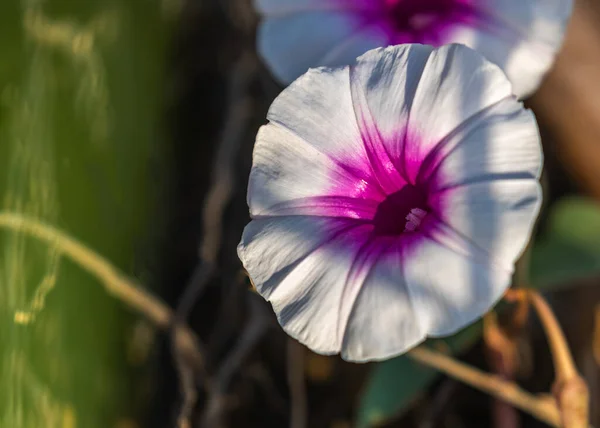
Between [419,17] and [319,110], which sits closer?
[319,110]

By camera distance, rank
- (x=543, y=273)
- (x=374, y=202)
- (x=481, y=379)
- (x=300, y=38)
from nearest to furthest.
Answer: (x=374, y=202)
(x=300, y=38)
(x=481, y=379)
(x=543, y=273)

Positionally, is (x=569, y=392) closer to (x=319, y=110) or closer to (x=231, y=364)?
(x=319, y=110)

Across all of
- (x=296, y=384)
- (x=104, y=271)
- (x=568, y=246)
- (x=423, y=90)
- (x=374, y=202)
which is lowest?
(x=296, y=384)

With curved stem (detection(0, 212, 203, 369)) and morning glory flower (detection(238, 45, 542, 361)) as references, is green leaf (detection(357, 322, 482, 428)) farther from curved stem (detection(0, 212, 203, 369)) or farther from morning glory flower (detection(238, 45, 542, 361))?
morning glory flower (detection(238, 45, 542, 361))

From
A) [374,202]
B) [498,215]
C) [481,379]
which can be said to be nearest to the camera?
[498,215]

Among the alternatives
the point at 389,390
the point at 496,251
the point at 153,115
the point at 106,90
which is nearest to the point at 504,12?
the point at 496,251

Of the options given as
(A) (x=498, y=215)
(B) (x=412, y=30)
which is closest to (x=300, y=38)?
(B) (x=412, y=30)

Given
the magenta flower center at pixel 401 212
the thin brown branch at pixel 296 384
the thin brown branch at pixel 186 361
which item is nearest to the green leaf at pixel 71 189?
the thin brown branch at pixel 186 361

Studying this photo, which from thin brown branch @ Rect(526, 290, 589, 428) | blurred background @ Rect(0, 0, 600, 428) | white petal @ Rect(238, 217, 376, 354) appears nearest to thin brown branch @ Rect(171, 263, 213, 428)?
blurred background @ Rect(0, 0, 600, 428)
